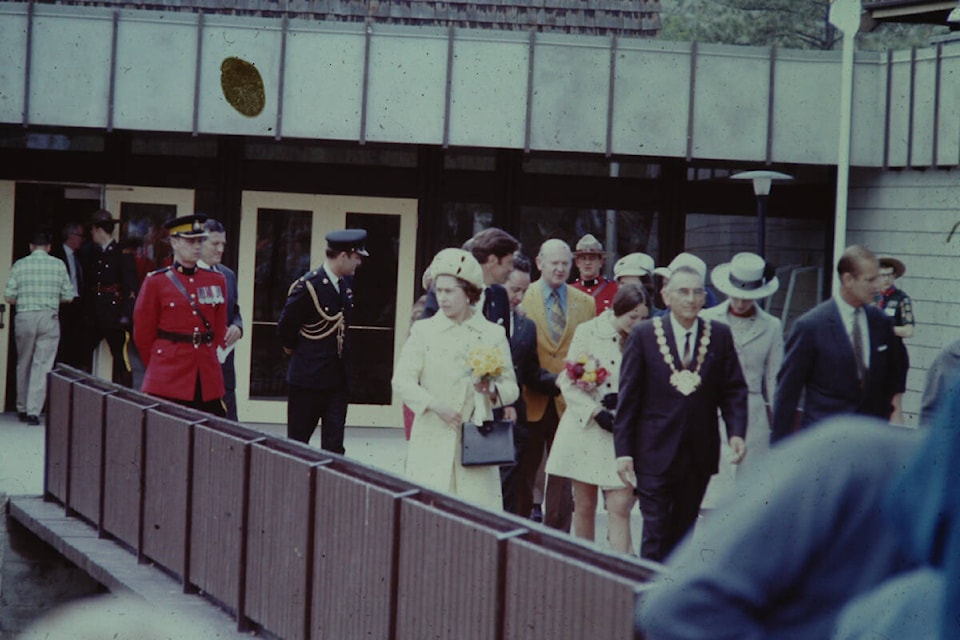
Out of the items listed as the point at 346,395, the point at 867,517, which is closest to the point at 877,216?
the point at 346,395

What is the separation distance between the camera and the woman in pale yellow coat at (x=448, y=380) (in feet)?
26.0

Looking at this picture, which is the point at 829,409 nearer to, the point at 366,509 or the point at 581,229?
the point at 366,509

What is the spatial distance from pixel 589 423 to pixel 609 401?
0.17 metres

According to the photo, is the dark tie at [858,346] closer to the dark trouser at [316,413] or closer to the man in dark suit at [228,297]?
the dark trouser at [316,413]

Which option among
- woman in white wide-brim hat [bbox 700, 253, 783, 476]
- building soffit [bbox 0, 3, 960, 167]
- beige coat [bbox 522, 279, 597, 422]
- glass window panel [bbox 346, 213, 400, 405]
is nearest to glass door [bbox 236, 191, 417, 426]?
glass window panel [bbox 346, 213, 400, 405]

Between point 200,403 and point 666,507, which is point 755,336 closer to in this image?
point 666,507

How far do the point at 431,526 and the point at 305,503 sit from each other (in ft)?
4.25

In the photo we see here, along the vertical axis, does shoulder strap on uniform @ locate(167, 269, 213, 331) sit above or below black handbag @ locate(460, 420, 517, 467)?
above

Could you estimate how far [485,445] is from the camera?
7910 mm

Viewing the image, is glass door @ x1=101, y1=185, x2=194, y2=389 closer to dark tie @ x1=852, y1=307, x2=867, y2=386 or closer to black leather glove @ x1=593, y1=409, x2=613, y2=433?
black leather glove @ x1=593, y1=409, x2=613, y2=433

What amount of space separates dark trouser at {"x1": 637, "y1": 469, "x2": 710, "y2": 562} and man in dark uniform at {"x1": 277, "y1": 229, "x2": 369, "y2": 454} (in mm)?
3008

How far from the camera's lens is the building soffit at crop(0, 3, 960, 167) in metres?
16.0

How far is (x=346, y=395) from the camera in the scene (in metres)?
10.8

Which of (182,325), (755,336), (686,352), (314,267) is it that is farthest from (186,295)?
(314,267)
